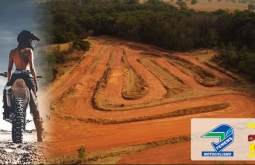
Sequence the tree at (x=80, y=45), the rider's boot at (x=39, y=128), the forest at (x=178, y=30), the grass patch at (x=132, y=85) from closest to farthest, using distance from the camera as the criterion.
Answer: the rider's boot at (x=39, y=128) < the grass patch at (x=132, y=85) < the forest at (x=178, y=30) < the tree at (x=80, y=45)

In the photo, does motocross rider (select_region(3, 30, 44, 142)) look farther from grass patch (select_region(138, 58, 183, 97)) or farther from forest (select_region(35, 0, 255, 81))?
forest (select_region(35, 0, 255, 81))

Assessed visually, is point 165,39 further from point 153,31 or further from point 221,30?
point 221,30

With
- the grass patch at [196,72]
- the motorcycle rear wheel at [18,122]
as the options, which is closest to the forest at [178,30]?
the grass patch at [196,72]

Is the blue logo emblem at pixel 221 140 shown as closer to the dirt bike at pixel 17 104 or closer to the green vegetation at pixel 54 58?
the dirt bike at pixel 17 104

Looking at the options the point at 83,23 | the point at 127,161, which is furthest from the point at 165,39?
the point at 127,161

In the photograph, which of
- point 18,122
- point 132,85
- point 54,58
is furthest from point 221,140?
point 54,58

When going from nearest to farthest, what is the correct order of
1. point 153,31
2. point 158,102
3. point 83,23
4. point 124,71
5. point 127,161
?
point 127,161
point 158,102
point 124,71
point 153,31
point 83,23
